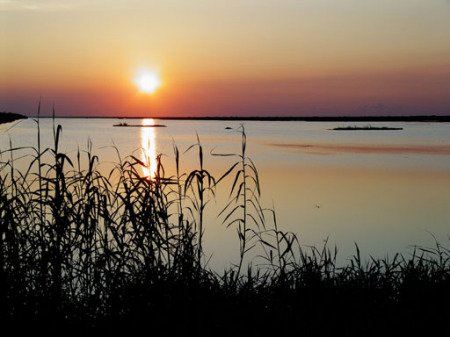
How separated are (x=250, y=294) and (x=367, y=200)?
12.1m

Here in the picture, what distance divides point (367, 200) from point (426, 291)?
11.6 metres

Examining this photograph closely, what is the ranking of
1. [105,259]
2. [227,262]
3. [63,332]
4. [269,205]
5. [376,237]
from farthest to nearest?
[269,205] → [376,237] → [227,262] → [105,259] → [63,332]

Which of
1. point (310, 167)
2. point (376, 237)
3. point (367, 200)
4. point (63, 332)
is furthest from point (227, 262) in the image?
point (310, 167)

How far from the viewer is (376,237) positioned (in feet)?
A: 36.6

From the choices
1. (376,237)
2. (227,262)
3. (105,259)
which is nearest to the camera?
(105,259)

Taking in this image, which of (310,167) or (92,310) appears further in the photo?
(310,167)

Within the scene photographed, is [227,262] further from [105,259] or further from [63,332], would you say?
[63,332]

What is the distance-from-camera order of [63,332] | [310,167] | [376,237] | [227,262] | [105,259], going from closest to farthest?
[63,332], [105,259], [227,262], [376,237], [310,167]

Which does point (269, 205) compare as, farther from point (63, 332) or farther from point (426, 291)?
point (63, 332)

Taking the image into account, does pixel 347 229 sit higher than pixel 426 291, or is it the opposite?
pixel 426 291

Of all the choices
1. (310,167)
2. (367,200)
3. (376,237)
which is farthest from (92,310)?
(310,167)

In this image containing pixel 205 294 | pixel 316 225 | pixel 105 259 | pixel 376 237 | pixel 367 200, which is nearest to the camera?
pixel 205 294

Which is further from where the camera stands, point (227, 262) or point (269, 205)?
point (269, 205)

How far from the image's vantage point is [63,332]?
4344 millimetres
